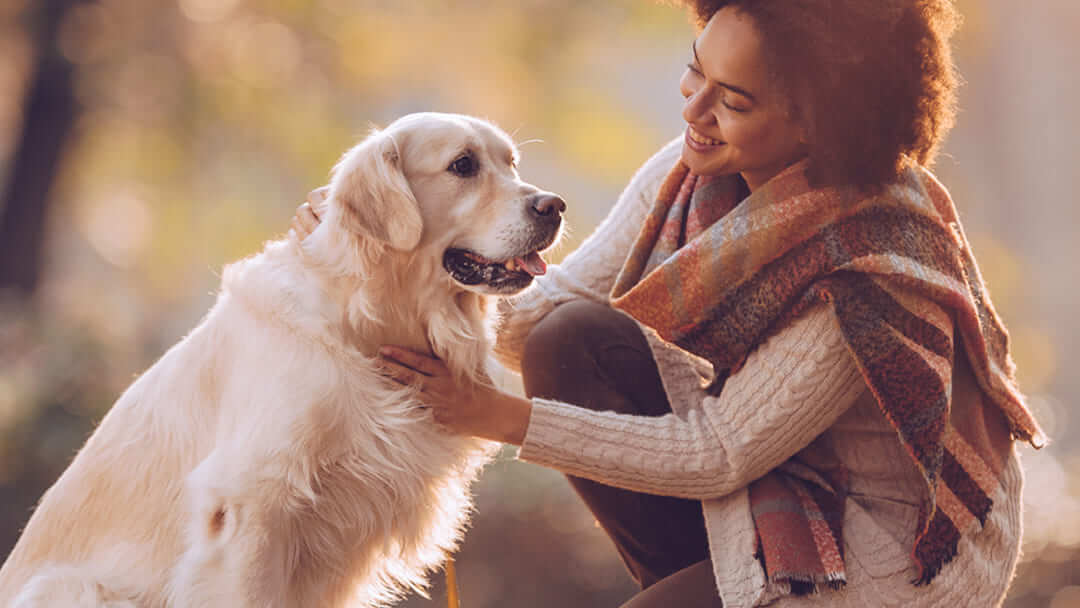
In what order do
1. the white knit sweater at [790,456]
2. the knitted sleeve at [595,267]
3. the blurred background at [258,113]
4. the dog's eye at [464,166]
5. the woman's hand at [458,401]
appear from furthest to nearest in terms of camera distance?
the blurred background at [258,113] → the knitted sleeve at [595,267] → the dog's eye at [464,166] → the woman's hand at [458,401] → the white knit sweater at [790,456]

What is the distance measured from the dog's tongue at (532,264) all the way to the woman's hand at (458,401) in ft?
0.88

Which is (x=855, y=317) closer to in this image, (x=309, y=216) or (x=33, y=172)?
(x=309, y=216)

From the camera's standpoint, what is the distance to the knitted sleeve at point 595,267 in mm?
2486

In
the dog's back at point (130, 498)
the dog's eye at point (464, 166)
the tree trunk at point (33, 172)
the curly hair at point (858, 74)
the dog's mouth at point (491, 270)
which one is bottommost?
the tree trunk at point (33, 172)

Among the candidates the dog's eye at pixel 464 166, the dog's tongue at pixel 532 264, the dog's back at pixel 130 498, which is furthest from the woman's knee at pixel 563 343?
the dog's back at pixel 130 498

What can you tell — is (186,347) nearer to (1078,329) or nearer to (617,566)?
(617,566)

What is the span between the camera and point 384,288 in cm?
202

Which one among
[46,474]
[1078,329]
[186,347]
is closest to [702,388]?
[186,347]

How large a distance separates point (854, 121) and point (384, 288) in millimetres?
976

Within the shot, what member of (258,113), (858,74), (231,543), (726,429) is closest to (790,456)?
(726,429)

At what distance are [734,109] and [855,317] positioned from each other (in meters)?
0.48

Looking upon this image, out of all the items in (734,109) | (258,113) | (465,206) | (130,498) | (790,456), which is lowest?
(258,113)

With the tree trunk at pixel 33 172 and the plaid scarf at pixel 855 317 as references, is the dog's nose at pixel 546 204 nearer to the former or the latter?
the plaid scarf at pixel 855 317

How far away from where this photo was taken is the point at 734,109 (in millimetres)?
1950
